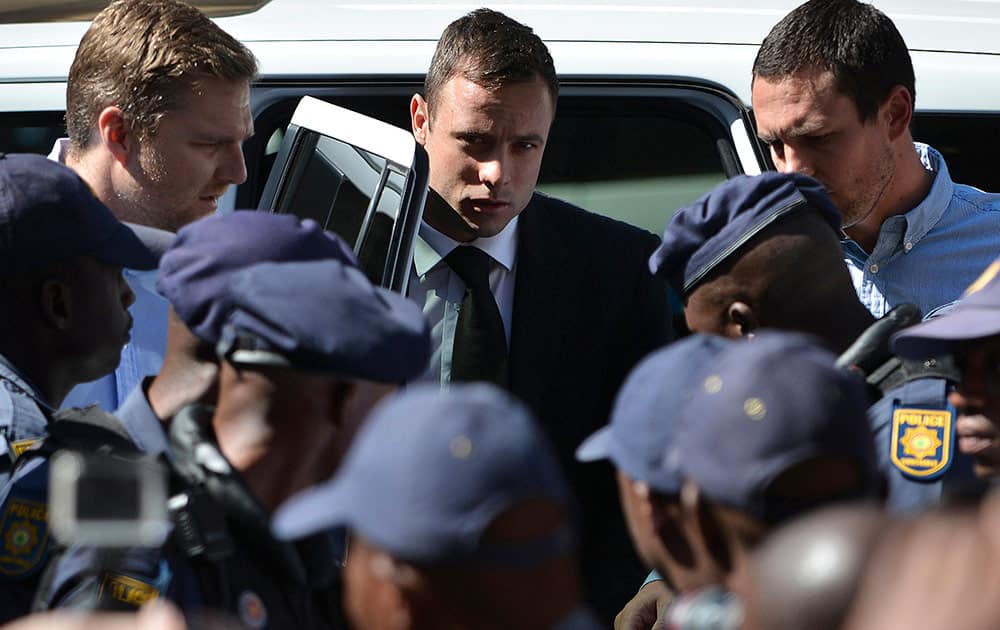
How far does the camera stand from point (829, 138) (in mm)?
3877

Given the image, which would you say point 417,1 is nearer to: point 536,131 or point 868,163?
point 536,131

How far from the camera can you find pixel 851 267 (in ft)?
12.8

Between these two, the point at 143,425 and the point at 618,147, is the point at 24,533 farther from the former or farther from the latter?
the point at 618,147

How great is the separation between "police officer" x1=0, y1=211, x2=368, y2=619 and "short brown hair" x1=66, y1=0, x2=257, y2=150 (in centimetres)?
115

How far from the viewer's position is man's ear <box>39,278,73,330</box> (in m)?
2.81

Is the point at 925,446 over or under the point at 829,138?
under

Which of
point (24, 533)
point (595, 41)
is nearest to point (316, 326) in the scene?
point (24, 533)

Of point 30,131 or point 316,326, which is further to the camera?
point 30,131

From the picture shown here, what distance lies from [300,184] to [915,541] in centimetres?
262

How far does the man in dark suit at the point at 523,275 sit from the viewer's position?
3762mm

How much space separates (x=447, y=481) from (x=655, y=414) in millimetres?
462

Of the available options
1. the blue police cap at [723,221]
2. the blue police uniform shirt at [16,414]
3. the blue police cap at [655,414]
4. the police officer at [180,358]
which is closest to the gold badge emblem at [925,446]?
the blue police cap at [723,221]

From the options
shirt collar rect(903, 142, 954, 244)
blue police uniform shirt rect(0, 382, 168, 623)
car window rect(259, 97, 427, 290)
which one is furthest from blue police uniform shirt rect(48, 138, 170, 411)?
shirt collar rect(903, 142, 954, 244)

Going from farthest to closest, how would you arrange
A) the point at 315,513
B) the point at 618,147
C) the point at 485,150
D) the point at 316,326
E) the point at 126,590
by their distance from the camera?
the point at 618,147
the point at 485,150
the point at 316,326
the point at 126,590
the point at 315,513
